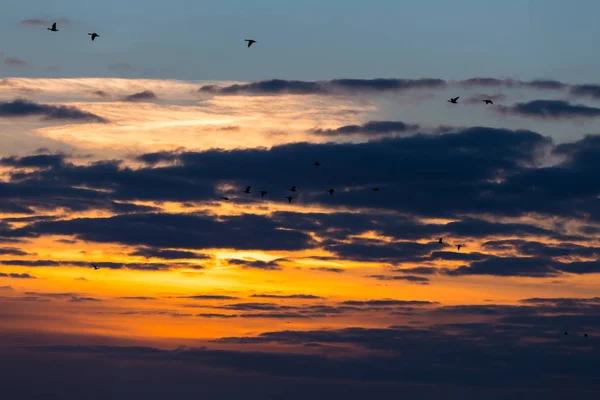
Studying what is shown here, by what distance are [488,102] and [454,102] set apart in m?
24.0

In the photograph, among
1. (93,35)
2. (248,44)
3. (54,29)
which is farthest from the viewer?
(248,44)

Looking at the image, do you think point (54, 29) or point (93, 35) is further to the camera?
point (93, 35)

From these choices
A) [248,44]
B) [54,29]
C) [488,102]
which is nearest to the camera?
[54,29]

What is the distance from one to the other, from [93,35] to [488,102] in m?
156

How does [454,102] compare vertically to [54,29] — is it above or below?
below

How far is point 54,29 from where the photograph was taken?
11875 cm

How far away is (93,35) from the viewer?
127 m

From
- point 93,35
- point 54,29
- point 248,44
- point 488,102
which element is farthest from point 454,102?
point 54,29

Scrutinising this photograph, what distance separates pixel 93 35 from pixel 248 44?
54138mm

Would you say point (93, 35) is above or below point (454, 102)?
above

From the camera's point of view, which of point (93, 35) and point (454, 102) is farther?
point (454, 102)

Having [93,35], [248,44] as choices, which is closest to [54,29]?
[93,35]

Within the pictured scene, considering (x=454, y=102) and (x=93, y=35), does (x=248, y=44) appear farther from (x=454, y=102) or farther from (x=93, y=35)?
(x=454, y=102)

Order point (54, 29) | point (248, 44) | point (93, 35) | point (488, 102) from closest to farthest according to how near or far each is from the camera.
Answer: point (54, 29), point (93, 35), point (248, 44), point (488, 102)
